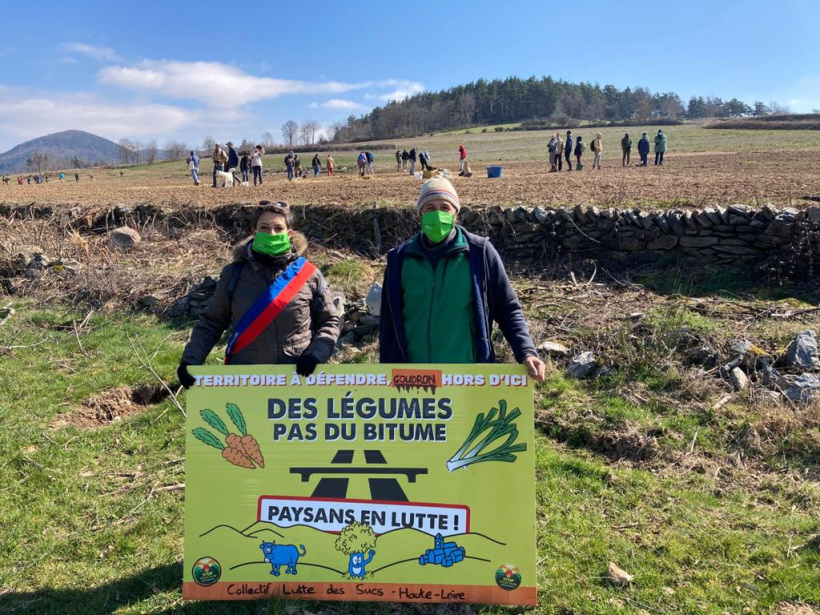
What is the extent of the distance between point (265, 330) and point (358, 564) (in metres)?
1.46

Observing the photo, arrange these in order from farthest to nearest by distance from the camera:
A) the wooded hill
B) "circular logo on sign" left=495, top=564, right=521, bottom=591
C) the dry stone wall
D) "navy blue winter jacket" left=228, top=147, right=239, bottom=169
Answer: the wooded hill
"navy blue winter jacket" left=228, top=147, right=239, bottom=169
the dry stone wall
"circular logo on sign" left=495, top=564, right=521, bottom=591

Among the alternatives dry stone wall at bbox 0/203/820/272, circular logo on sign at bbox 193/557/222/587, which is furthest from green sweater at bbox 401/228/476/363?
dry stone wall at bbox 0/203/820/272

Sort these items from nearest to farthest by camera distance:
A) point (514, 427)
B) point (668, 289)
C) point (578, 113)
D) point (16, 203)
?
point (514, 427), point (668, 289), point (16, 203), point (578, 113)

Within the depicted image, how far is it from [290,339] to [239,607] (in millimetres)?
1577

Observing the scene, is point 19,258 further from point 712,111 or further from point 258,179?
point 712,111

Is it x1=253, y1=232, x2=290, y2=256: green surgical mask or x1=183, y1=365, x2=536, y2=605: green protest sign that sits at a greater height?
x1=253, y1=232, x2=290, y2=256: green surgical mask

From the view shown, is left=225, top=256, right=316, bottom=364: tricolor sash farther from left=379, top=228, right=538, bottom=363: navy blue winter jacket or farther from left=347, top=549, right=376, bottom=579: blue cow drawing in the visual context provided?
left=347, top=549, right=376, bottom=579: blue cow drawing

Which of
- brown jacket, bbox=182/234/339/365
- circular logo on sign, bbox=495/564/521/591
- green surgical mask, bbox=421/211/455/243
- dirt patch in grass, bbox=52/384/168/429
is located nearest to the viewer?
circular logo on sign, bbox=495/564/521/591

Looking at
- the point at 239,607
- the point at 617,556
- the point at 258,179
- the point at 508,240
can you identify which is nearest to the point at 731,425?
the point at 617,556

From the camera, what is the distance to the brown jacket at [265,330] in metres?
3.37

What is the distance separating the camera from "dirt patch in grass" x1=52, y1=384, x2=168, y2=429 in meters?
6.26

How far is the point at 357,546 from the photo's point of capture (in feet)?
10.1

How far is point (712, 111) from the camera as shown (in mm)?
121750

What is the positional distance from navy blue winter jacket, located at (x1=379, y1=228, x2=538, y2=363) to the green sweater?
0.12 ft
